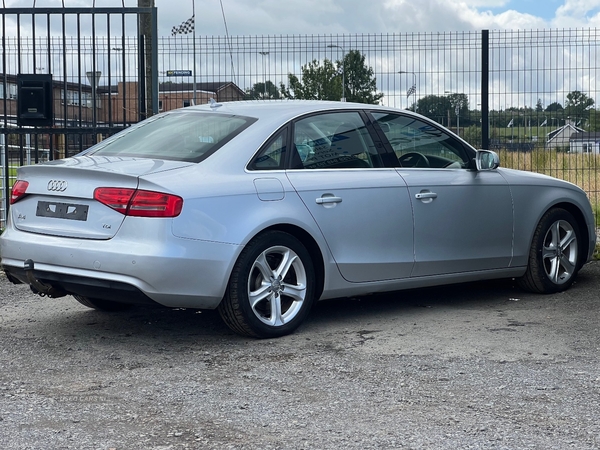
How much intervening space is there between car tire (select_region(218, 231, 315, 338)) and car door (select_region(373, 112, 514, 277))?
103 cm

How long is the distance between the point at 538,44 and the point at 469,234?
6019 mm

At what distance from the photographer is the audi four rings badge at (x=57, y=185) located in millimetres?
5676

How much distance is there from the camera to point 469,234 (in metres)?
7.03

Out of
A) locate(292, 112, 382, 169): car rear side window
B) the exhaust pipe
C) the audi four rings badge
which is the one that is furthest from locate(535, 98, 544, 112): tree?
the exhaust pipe

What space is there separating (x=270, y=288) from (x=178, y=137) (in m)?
1.16

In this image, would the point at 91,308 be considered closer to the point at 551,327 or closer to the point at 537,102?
the point at 551,327

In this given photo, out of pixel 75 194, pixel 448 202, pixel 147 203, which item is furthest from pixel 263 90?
pixel 147 203

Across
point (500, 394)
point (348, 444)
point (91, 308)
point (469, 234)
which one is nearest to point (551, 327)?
A: point (469, 234)

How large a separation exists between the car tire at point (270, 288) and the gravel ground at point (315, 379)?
13 centimetres

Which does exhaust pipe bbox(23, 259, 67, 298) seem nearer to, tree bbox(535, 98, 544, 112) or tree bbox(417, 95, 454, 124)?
tree bbox(417, 95, 454, 124)

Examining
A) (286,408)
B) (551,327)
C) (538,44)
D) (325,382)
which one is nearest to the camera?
(286,408)

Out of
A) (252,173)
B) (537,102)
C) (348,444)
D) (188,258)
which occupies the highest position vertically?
(537,102)

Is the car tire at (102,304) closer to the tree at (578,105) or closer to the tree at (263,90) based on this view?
the tree at (263,90)

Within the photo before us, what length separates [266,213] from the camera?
5.74 meters
